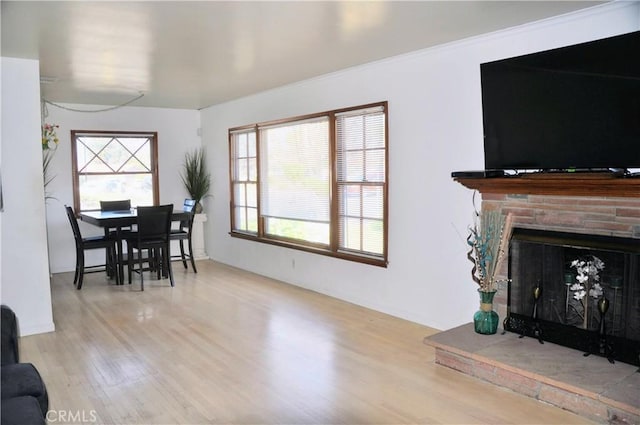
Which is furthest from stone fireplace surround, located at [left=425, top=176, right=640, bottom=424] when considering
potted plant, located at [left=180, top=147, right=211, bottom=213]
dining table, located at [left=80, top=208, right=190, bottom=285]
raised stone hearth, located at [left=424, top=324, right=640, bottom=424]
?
potted plant, located at [left=180, top=147, right=211, bottom=213]

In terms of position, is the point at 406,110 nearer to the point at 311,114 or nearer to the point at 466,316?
the point at 311,114

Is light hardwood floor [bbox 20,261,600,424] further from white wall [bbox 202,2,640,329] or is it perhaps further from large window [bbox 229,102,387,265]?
large window [bbox 229,102,387,265]

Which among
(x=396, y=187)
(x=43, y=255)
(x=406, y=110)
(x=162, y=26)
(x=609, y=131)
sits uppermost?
(x=162, y=26)

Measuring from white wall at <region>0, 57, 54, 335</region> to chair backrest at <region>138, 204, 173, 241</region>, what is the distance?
→ 1.62 metres

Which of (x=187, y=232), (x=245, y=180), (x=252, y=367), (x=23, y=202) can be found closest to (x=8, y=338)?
(x=252, y=367)

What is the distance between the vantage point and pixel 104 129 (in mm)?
7336

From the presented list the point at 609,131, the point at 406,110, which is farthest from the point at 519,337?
the point at 406,110

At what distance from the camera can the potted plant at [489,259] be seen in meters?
3.60

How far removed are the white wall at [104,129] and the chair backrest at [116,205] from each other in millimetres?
443

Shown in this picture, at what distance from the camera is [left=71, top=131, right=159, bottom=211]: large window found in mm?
7211

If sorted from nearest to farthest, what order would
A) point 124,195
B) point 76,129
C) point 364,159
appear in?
1. point 364,159
2. point 76,129
3. point 124,195

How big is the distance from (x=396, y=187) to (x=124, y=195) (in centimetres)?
469

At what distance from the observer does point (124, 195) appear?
7594mm

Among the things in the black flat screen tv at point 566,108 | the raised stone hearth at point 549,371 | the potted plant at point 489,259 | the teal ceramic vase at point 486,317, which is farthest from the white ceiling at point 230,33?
the raised stone hearth at point 549,371
